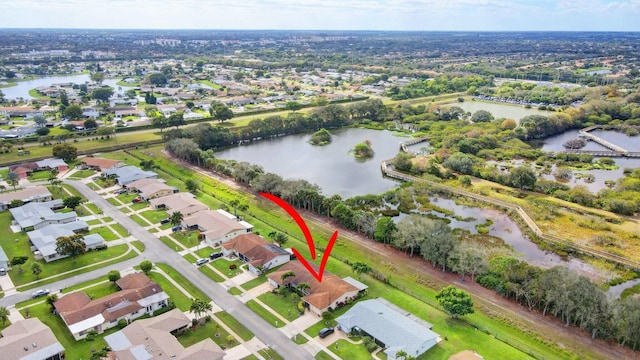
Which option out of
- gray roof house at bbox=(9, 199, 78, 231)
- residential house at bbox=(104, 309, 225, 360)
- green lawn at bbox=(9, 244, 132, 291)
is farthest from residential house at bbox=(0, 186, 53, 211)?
residential house at bbox=(104, 309, 225, 360)

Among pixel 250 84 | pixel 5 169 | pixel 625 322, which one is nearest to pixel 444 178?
pixel 625 322

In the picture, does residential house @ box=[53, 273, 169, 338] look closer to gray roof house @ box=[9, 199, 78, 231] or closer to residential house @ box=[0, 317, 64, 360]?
residential house @ box=[0, 317, 64, 360]

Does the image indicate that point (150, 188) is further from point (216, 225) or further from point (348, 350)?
point (348, 350)

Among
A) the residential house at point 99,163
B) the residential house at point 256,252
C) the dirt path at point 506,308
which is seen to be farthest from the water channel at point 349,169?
the residential house at point 256,252

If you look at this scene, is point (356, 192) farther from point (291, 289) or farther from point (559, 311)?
point (559, 311)

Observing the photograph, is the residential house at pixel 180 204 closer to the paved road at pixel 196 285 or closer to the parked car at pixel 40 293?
the paved road at pixel 196 285

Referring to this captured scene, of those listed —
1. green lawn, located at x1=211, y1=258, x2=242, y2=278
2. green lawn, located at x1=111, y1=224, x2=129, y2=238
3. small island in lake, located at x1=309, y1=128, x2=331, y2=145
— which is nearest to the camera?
green lawn, located at x1=211, y1=258, x2=242, y2=278
